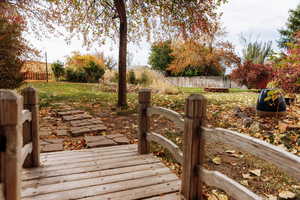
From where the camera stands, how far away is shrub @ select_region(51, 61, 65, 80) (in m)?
16.0

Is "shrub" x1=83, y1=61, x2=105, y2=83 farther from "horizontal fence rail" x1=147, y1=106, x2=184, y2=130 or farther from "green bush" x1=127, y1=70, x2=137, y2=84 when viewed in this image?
"horizontal fence rail" x1=147, y1=106, x2=184, y2=130

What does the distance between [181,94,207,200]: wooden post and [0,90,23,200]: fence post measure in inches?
51.3

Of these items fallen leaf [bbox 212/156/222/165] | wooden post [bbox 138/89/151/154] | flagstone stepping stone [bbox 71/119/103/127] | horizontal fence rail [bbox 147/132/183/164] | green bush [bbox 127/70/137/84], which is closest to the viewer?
horizontal fence rail [bbox 147/132/183/164]

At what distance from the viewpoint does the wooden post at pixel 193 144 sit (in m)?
1.69

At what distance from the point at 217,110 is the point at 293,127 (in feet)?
6.66

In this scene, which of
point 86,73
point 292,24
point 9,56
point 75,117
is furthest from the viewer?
point 292,24

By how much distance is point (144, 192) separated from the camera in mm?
1854

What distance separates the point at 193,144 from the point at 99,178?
3.66 feet

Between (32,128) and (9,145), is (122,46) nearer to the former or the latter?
(32,128)

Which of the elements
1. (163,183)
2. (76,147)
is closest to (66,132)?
(76,147)

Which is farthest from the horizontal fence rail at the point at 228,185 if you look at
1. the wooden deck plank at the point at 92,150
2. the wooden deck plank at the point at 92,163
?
the wooden deck plank at the point at 92,150

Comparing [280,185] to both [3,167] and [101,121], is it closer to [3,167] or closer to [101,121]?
[3,167]

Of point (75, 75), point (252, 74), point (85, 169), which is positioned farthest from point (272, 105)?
point (75, 75)

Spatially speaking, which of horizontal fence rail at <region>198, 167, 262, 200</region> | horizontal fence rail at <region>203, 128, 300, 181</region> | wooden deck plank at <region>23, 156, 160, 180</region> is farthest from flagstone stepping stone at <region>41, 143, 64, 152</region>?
horizontal fence rail at <region>203, 128, 300, 181</region>
